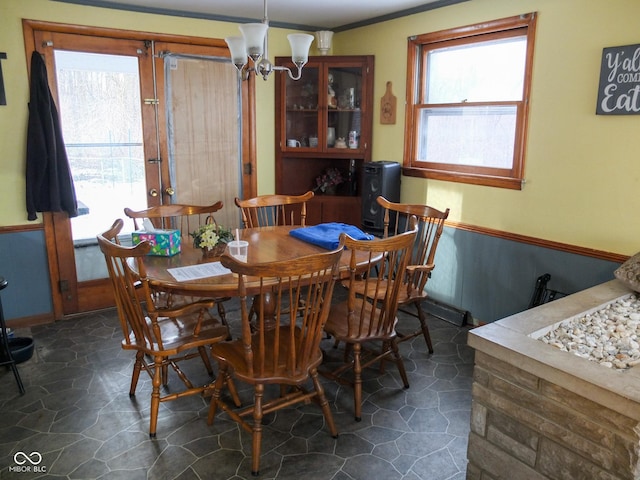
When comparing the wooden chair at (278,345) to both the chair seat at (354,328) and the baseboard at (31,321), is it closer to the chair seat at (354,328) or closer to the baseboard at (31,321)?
the chair seat at (354,328)

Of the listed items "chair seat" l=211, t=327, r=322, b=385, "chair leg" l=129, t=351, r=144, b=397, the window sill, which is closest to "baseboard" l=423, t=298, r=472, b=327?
the window sill

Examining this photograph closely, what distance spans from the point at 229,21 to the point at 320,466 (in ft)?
11.7

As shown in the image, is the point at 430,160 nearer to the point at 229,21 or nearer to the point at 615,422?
the point at 229,21

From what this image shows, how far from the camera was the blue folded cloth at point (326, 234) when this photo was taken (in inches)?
109

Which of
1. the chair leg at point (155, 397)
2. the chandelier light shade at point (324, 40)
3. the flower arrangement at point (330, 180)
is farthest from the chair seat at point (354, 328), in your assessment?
the chandelier light shade at point (324, 40)

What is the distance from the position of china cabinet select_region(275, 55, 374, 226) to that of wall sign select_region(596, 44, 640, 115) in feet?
6.36

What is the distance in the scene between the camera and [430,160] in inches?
161

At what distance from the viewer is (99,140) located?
12.6 ft

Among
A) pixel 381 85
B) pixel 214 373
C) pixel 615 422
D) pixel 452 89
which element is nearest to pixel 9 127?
pixel 214 373

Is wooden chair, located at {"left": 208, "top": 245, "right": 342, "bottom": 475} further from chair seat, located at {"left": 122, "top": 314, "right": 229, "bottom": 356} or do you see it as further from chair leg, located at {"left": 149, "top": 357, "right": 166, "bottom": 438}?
chair leg, located at {"left": 149, "top": 357, "right": 166, "bottom": 438}

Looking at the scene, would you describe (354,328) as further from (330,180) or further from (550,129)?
(330,180)

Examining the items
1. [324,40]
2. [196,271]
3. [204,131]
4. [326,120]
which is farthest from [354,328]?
[324,40]

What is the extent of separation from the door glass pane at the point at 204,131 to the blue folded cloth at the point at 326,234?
59.9 inches

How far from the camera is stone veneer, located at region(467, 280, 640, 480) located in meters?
1.53
